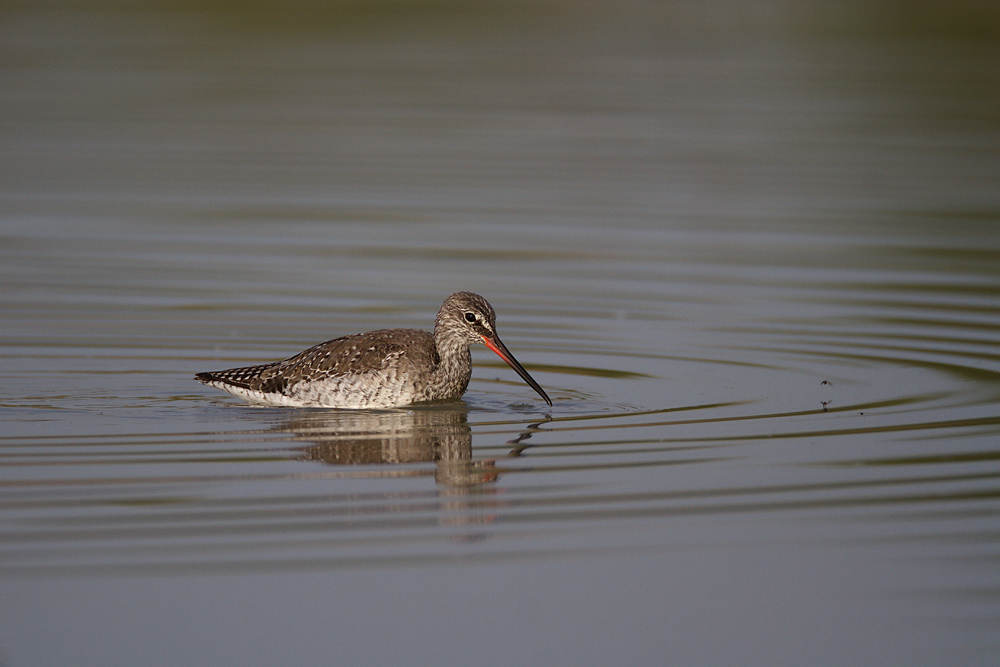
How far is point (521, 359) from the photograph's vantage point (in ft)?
44.7

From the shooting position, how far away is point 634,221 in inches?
796

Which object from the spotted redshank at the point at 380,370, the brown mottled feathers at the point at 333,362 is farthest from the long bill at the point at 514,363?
the brown mottled feathers at the point at 333,362

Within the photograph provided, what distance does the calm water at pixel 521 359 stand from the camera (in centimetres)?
769

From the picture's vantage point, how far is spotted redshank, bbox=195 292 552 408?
466 inches

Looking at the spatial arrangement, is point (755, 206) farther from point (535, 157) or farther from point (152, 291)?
point (152, 291)

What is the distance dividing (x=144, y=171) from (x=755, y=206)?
28.2 ft

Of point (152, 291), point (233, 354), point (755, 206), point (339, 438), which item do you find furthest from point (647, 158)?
point (339, 438)

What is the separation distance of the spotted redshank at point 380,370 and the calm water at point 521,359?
0.64 feet

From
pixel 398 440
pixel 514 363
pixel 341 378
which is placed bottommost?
pixel 398 440

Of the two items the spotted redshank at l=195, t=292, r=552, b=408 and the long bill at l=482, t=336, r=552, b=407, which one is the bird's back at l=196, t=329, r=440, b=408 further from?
the long bill at l=482, t=336, r=552, b=407

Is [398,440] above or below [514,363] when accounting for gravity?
below

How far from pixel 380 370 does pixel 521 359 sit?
2013mm

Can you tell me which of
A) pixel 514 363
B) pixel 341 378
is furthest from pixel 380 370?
pixel 514 363

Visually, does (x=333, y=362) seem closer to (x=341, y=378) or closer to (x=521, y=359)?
(x=341, y=378)
